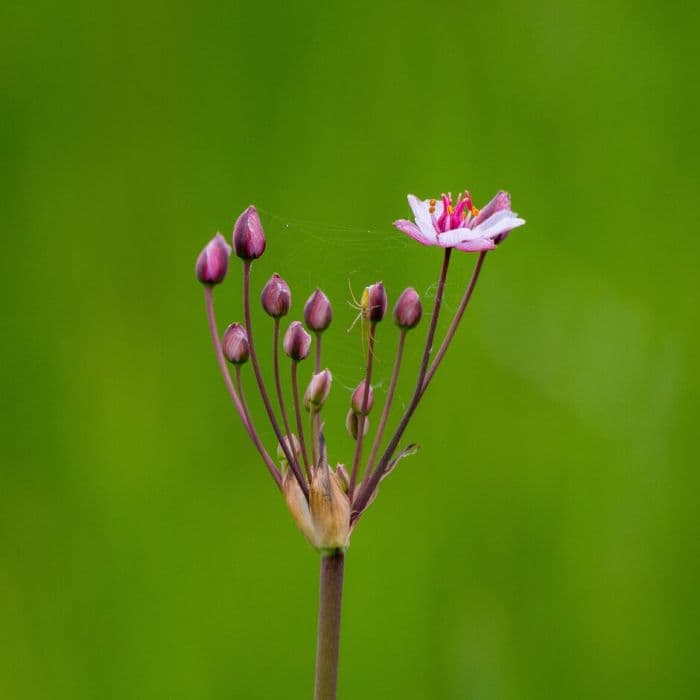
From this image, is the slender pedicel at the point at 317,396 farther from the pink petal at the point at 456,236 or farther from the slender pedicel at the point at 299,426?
the pink petal at the point at 456,236

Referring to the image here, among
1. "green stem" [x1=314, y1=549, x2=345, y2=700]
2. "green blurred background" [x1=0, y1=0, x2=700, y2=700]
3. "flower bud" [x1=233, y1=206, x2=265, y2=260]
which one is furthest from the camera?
"green blurred background" [x1=0, y1=0, x2=700, y2=700]

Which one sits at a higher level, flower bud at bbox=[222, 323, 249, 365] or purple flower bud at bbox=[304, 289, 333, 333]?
purple flower bud at bbox=[304, 289, 333, 333]

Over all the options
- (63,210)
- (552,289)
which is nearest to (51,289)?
(63,210)

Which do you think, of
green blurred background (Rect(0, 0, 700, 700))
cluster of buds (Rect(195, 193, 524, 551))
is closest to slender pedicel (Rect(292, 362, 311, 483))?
cluster of buds (Rect(195, 193, 524, 551))

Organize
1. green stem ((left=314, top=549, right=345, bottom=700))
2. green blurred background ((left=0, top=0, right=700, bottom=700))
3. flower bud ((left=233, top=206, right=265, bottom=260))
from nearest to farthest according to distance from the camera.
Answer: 1. green stem ((left=314, top=549, right=345, bottom=700))
2. flower bud ((left=233, top=206, right=265, bottom=260))
3. green blurred background ((left=0, top=0, right=700, bottom=700))

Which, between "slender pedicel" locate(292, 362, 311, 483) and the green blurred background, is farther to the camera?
the green blurred background

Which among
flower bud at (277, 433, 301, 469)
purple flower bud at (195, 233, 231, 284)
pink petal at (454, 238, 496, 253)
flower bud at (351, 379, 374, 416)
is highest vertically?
pink petal at (454, 238, 496, 253)

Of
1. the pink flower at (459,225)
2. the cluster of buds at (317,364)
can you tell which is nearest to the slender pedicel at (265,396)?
the cluster of buds at (317,364)

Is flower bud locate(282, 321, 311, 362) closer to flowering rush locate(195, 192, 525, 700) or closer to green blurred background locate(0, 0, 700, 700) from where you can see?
flowering rush locate(195, 192, 525, 700)
